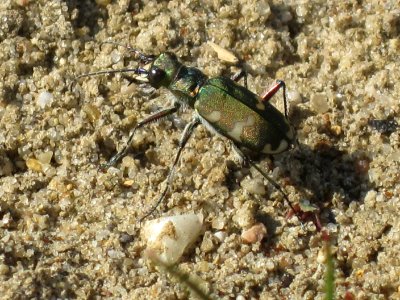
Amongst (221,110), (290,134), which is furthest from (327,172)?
(221,110)

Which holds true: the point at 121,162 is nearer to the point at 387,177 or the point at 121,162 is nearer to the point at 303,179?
the point at 303,179

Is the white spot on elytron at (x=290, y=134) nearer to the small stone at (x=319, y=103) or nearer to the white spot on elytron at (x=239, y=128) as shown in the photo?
the white spot on elytron at (x=239, y=128)

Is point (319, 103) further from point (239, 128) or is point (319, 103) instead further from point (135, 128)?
point (135, 128)

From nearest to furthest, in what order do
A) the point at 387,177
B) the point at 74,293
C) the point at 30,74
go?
the point at 74,293
the point at 387,177
the point at 30,74

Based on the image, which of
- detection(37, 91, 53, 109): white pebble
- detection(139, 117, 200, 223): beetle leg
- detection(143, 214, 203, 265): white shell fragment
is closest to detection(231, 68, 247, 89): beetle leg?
detection(139, 117, 200, 223): beetle leg

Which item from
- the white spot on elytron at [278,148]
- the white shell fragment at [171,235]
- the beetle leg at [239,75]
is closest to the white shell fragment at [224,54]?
the beetle leg at [239,75]

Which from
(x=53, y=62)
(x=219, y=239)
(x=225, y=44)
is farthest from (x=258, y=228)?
(x=53, y=62)

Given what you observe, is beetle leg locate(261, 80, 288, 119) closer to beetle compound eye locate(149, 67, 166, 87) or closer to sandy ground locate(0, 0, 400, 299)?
sandy ground locate(0, 0, 400, 299)

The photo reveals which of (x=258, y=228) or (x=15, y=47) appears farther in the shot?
(x=15, y=47)

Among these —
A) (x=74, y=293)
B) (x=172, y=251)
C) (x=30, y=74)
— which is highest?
(x=30, y=74)
